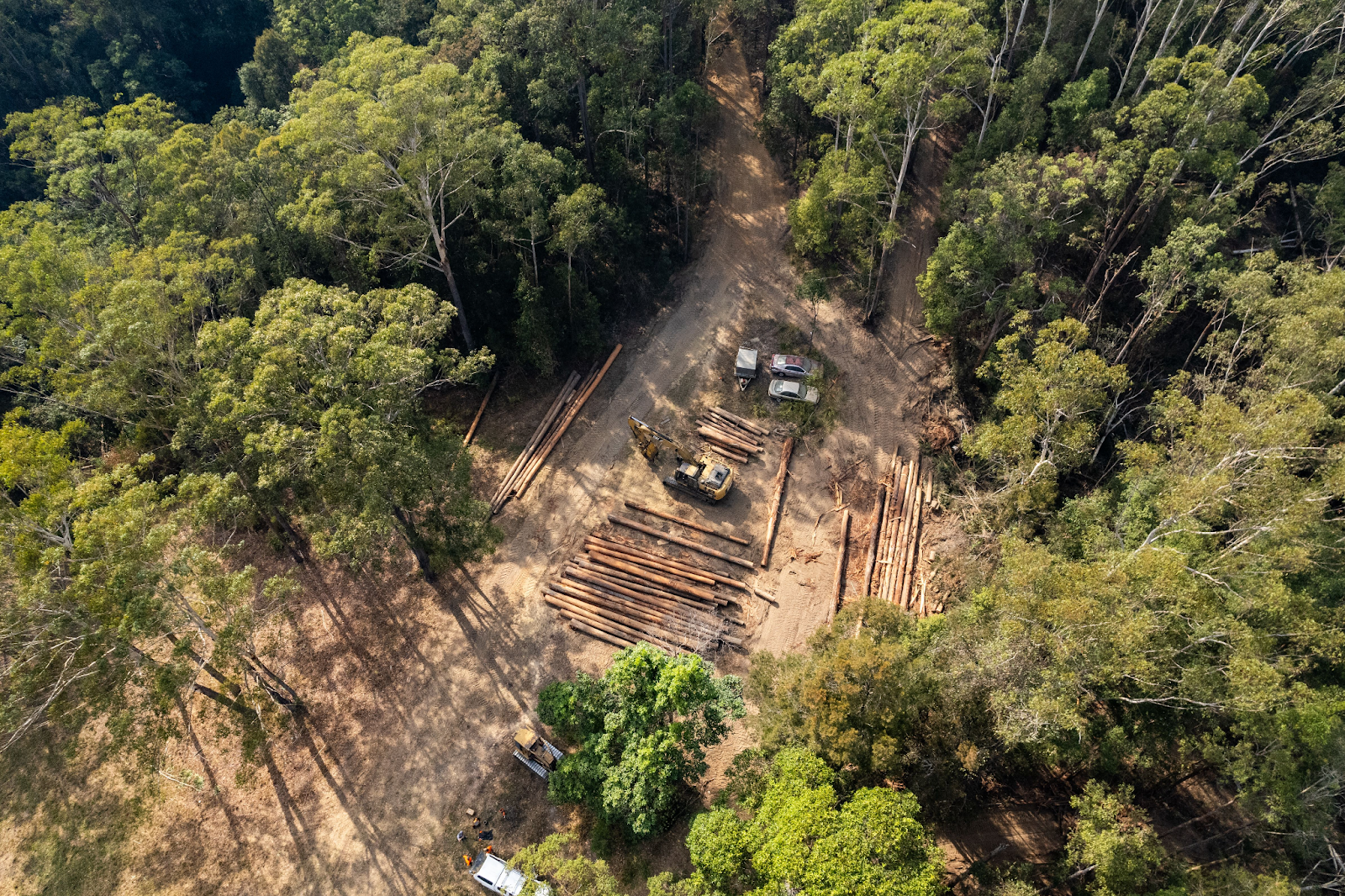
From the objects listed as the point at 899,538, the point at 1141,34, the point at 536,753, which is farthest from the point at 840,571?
the point at 1141,34

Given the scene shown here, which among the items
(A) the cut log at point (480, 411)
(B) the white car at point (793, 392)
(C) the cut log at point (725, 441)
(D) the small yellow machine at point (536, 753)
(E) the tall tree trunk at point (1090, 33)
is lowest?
(D) the small yellow machine at point (536, 753)

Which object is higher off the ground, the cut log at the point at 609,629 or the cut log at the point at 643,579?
the cut log at the point at 643,579

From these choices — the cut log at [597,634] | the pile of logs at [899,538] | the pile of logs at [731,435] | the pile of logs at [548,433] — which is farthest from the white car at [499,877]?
Result: the pile of logs at [731,435]

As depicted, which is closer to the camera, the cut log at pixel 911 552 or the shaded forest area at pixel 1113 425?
the shaded forest area at pixel 1113 425

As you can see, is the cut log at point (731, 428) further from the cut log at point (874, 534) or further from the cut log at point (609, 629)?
the cut log at point (609, 629)

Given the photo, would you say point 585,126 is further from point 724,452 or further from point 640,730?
point 640,730

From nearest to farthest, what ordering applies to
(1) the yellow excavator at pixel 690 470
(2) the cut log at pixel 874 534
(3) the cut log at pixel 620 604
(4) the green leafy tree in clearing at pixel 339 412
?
(4) the green leafy tree in clearing at pixel 339 412 < (3) the cut log at pixel 620 604 < (2) the cut log at pixel 874 534 < (1) the yellow excavator at pixel 690 470

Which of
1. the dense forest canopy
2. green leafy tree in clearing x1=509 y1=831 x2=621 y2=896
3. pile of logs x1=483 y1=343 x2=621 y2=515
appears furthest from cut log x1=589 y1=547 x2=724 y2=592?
green leafy tree in clearing x1=509 y1=831 x2=621 y2=896
